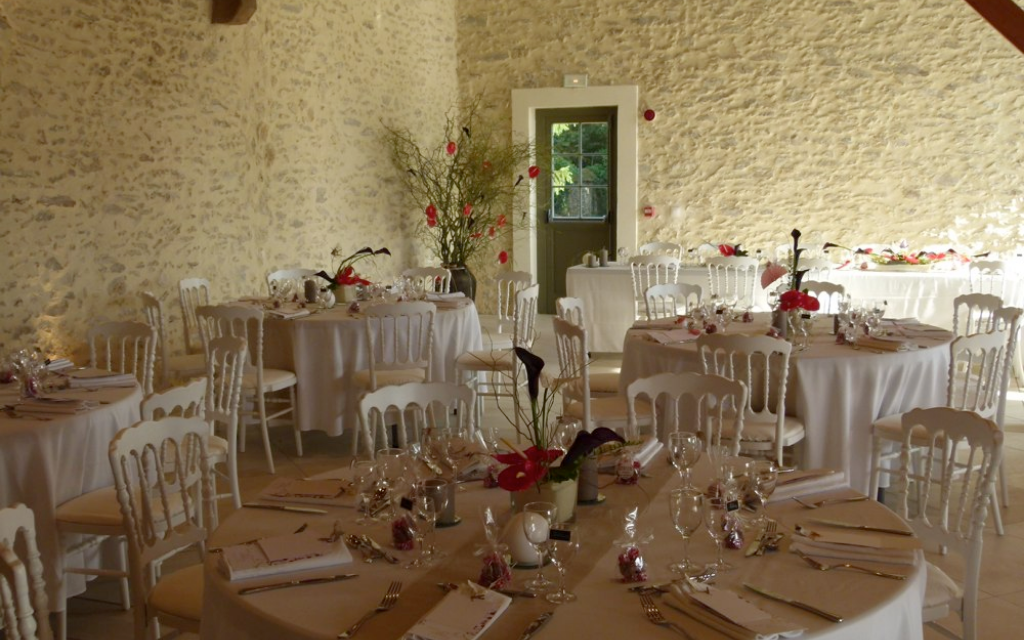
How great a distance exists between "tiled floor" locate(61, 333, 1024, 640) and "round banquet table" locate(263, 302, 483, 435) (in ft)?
0.91

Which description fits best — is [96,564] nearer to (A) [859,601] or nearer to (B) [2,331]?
(B) [2,331]

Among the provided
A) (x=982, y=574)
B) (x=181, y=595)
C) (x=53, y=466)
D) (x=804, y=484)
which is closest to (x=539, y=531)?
(x=804, y=484)

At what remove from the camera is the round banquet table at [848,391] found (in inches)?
174

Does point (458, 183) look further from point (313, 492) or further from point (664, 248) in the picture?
point (313, 492)

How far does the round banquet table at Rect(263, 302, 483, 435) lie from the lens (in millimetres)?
5648

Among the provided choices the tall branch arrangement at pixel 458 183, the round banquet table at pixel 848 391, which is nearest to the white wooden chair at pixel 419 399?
the round banquet table at pixel 848 391

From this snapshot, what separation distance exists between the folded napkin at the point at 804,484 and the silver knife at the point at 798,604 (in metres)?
0.56

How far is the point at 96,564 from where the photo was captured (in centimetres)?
362

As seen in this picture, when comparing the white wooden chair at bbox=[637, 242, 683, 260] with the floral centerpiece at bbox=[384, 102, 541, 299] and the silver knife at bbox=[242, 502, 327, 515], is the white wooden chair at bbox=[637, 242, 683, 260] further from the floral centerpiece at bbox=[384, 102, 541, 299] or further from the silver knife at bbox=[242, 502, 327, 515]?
the silver knife at bbox=[242, 502, 327, 515]

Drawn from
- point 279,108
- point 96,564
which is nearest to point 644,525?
point 96,564

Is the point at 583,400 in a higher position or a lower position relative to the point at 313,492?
lower

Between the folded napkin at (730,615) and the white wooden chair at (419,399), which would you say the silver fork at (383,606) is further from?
the white wooden chair at (419,399)

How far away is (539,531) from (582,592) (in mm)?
152

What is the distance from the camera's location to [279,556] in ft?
6.98
